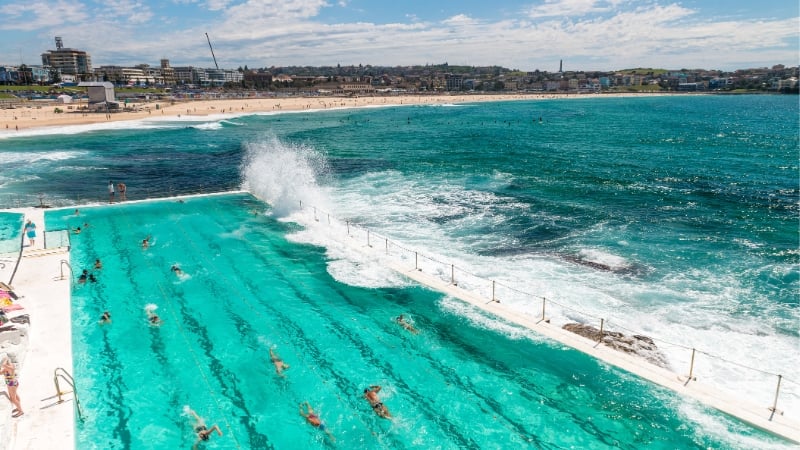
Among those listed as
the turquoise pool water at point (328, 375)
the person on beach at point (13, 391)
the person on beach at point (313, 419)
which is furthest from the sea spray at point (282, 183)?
the person on beach at point (313, 419)

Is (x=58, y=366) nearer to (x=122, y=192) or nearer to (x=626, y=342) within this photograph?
(x=626, y=342)

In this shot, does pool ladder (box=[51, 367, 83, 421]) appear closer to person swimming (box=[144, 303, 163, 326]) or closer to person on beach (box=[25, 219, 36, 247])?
person swimming (box=[144, 303, 163, 326])

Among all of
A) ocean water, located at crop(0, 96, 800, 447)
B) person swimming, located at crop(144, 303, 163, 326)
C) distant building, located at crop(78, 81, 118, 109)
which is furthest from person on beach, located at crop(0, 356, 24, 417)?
distant building, located at crop(78, 81, 118, 109)

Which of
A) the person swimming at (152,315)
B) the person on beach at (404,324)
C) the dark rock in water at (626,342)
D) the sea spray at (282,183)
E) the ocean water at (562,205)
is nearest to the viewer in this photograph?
the dark rock in water at (626,342)

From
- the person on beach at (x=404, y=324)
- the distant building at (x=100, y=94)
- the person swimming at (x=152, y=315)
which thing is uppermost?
the distant building at (x=100, y=94)

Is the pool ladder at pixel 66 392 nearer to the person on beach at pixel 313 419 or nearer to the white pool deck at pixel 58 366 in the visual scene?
the white pool deck at pixel 58 366

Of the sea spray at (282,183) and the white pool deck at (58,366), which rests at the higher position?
the sea spray at (282,183)

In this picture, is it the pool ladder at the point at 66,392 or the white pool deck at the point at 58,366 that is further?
Result: the pool ladder at the point at 66,392
